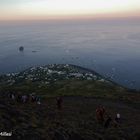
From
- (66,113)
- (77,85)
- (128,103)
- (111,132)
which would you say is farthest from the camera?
(77,85)

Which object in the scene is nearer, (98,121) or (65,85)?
(98,121)

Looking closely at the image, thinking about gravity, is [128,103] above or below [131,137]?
below

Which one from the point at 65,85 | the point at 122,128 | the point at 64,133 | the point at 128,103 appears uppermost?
the point at 64,133

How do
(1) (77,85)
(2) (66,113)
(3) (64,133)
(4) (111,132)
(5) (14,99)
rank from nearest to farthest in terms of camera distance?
1. (3) (64,133)
2. (4) (111,132)
3. (2) (66,113)
4. (5) (14,99)
5. (1) (77,85)

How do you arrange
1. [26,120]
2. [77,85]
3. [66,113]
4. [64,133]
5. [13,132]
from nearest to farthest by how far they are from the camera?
[13,132] → [64,133] → [26,120] → [66,113] → [77,85]

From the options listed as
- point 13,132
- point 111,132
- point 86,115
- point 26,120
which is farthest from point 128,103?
point 13,132

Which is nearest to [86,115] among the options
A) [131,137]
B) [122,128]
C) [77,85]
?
[122,128]

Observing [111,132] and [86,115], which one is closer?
[111,132]

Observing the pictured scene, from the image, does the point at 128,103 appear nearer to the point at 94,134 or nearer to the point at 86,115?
the point at 86,115

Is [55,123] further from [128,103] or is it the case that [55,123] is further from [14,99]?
[128,103]
